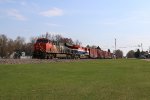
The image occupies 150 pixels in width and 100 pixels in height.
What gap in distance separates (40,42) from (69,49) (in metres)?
15.6

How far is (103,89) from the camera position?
543 inches

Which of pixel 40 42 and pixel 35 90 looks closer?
pixel 35 90

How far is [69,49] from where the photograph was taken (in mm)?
68375

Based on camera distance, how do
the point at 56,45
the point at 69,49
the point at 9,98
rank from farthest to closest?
1. the point at 69,49
2. the point at 56,45
3. the point at 9,98

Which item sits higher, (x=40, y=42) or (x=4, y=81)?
(x=40, y=42)

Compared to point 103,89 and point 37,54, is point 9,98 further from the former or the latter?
point 37,54

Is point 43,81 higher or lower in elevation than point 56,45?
lower

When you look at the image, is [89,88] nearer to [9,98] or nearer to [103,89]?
[103,89]

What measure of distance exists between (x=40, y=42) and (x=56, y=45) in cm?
604

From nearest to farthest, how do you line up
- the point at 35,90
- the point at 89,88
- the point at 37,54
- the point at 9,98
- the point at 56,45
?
the point at 9,98 < the point at 35,90 < the point at 89,88 < the point at 37,54 < the point at 56,45

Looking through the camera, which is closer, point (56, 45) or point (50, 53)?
point (50, 53)

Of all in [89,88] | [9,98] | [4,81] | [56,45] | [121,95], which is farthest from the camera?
[56,45]


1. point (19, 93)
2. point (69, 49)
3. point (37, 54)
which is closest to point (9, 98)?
point (19, 93)

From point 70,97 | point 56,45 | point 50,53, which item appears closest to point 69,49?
point 56,45
